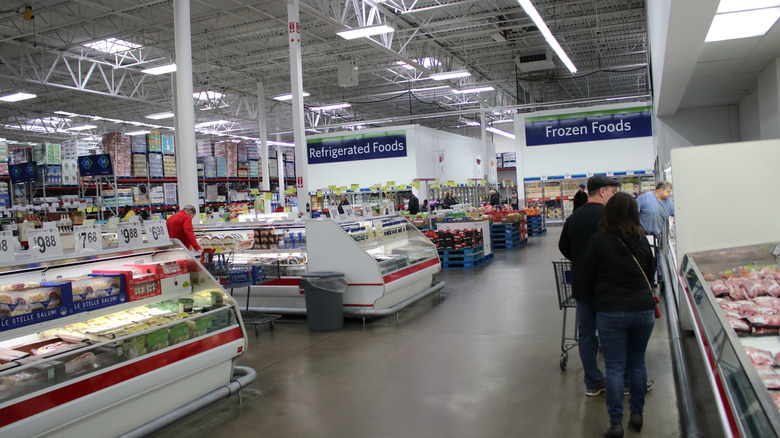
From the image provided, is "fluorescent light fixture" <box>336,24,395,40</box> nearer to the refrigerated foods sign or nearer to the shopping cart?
the shopping cart

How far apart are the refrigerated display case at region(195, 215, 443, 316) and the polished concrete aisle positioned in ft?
1.40

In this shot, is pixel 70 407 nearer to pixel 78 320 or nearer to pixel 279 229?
pixel 78 320

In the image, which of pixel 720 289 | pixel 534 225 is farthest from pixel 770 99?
pixel 534 225

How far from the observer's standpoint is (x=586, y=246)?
3.93 meters

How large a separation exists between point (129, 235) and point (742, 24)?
624 centimetres

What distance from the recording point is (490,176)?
29.6 meters

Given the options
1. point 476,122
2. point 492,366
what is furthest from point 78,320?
point 476,122

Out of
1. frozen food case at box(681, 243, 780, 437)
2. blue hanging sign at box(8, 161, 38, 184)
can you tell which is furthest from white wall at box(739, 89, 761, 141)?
blue hanging sign at box(8, 161, 38, 184)

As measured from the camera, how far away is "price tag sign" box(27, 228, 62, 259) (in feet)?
13.2

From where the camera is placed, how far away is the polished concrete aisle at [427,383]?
393 cm

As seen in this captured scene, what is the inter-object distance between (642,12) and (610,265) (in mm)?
14746

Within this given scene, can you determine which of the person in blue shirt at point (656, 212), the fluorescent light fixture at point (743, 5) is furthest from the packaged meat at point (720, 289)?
the person in blue shirt at point (656, 212)

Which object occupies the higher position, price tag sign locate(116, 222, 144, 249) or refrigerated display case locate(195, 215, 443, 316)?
price tag sign locate(116, 222, 144, 249)

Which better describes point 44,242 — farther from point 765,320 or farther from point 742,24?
point 742,24
